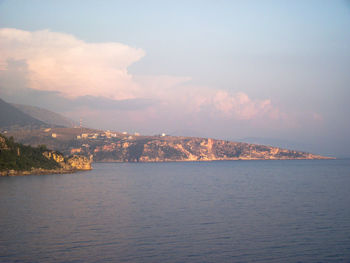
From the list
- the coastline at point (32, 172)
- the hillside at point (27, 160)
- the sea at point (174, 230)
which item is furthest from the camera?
the hillside at point (27, 160)

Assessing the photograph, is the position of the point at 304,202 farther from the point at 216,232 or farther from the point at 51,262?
the point at 51,262

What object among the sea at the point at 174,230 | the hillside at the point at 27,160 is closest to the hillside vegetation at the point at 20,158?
the hillside at the point at 27,160

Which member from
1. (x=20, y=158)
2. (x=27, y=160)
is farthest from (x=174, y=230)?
(x=27, y=160)

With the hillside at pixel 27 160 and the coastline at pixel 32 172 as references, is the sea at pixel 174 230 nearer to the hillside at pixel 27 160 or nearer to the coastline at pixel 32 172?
the coastline at pixel 32 172

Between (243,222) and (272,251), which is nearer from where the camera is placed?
(272,251)

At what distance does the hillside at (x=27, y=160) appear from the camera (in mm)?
99000

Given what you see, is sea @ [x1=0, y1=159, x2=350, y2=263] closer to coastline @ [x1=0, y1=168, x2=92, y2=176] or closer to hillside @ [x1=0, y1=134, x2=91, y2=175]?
coastline @ [x1=0, y1=168, x2=92, y2=176]

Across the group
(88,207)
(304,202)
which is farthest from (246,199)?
(88,207)

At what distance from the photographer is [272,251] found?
951 inches

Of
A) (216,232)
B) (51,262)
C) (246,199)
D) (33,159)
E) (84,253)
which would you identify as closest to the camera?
(51,262)

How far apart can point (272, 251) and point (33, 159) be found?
102 m

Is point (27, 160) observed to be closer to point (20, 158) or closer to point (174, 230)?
point (20, 158)

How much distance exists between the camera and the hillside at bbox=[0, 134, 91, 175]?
3898 inches

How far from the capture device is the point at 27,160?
108m
